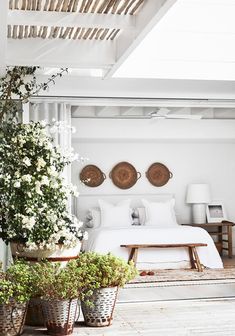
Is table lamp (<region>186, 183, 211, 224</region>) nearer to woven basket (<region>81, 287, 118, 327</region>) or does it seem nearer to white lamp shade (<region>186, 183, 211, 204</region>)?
white lamp shade (<region>186, 183, 211, 204</region>)

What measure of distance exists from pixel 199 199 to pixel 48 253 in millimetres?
6262

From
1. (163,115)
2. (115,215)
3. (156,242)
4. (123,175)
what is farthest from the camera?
(123,175)

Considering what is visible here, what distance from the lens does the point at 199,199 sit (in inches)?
429

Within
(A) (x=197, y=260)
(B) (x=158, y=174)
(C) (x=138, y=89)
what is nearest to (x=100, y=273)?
(C) (x=138, y=89)

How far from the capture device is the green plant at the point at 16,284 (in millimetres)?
4484

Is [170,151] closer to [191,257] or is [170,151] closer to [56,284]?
[191,257]

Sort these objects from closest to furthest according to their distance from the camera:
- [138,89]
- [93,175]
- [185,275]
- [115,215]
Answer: [138,89], [185,275], [115,215], [93,175]

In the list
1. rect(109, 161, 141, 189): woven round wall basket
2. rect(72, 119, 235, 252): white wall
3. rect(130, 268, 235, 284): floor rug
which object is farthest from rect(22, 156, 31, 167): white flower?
rect(109, 161, 141, 189): woven round wall basket

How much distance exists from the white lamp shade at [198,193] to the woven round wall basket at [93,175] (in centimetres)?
162

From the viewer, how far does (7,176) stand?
5012 mm

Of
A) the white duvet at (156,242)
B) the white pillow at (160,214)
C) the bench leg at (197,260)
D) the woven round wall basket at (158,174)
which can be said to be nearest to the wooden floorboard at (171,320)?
the bench leg at (197,260)

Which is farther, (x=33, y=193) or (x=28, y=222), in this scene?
(x=33, y=193)

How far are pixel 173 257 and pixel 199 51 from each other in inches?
167

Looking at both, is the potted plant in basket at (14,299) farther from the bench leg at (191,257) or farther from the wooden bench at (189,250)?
the bench leg at (191,257)
